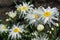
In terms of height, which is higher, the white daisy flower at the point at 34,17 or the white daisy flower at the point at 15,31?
the white daisy flower at the point at 34,17

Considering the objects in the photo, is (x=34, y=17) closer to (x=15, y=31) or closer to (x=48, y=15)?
(x=48, y=15)

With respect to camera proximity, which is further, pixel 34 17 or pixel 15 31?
pixel 15 31

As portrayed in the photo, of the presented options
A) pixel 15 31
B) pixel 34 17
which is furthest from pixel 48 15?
pixel 15 31

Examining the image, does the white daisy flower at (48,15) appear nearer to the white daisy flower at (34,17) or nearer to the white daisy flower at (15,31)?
the white daisy flower at (34,17)

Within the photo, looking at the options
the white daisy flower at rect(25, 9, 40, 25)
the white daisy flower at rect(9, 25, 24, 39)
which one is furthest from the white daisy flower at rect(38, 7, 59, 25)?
the white daisy flower at rect(9, 25, 24, 39)

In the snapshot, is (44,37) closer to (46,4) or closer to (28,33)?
(28,33)

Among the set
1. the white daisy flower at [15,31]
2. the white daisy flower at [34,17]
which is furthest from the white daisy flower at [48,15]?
the white daisy flower at [15,31]

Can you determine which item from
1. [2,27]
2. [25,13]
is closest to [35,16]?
[25,13]

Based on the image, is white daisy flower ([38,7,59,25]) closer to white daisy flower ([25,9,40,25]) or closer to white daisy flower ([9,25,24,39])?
white daisy flower ([25,9,40,25])

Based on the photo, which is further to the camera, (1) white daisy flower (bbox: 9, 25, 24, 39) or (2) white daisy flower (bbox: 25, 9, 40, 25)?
(1) white daisy flower (bbox: 9, 25, 24, 39)

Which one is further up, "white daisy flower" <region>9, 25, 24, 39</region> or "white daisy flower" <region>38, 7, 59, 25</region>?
"white daisy flower" <region>38, 7, 59, 25</region>

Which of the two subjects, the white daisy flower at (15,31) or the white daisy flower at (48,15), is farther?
the white daisy flower at (15,31)

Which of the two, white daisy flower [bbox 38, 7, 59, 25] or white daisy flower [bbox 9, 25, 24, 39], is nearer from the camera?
white daisy flower [bbox 38, 7, 59, 25]

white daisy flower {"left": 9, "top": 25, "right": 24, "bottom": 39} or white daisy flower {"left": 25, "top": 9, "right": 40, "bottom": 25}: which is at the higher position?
white daisy flower {"left": 25, "top": 9, "right": 40, "bottom": 25}
